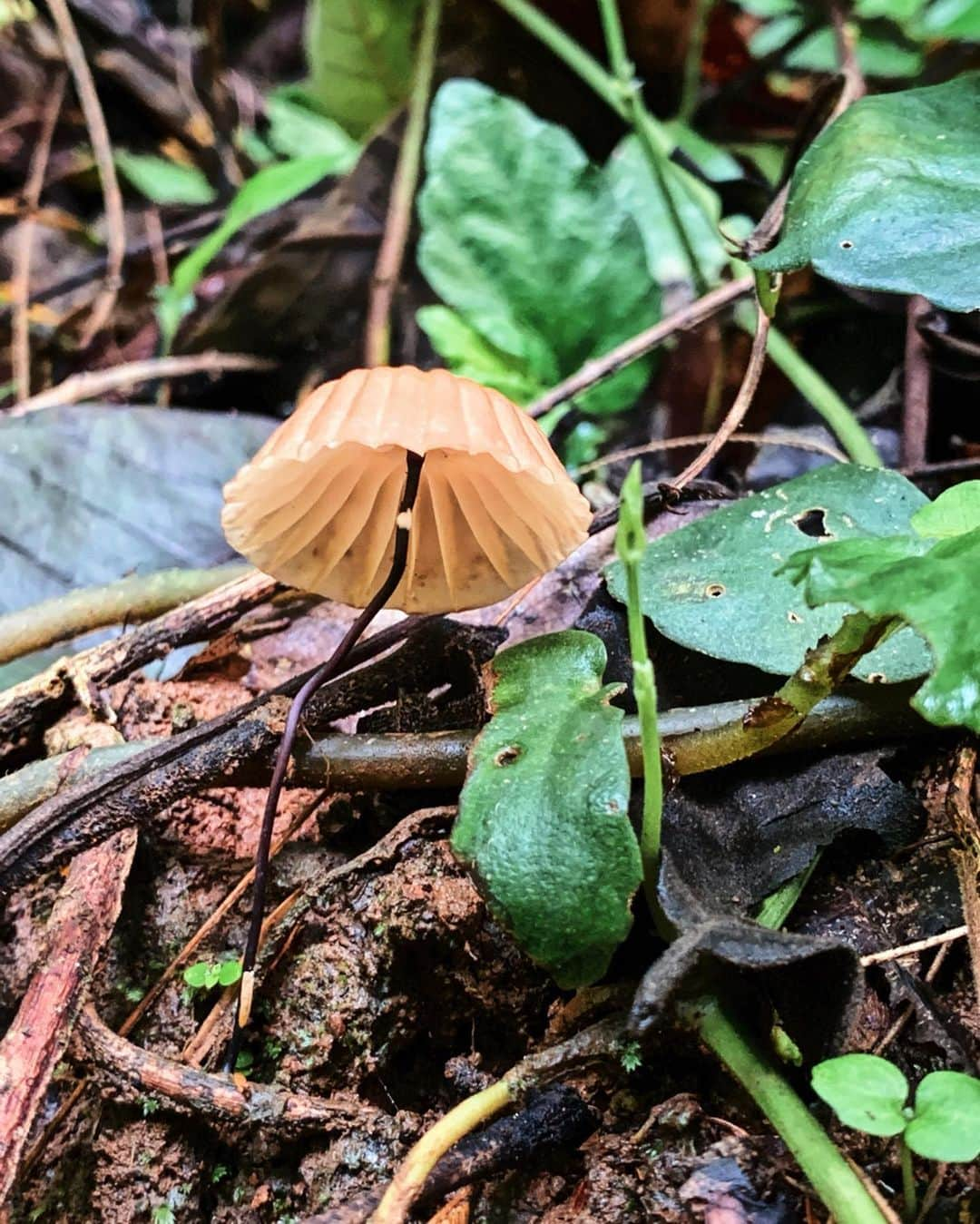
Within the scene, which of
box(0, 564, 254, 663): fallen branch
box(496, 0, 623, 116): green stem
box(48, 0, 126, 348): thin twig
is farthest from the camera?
box(48, 0, 126, 348): thin twig

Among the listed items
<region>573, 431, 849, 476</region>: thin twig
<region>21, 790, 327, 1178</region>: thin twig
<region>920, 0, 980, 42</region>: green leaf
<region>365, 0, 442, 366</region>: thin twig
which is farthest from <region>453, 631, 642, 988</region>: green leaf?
<region>920, 0, 980, 42</region>: green leaf

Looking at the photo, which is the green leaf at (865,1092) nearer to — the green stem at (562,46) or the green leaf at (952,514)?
the green leaf at (952,514)

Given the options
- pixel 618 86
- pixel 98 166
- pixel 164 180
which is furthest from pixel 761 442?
pixel 98 166

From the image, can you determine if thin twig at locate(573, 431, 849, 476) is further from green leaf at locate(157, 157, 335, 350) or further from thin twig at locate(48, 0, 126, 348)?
thin twig at locate(48, 0, 126, 348)

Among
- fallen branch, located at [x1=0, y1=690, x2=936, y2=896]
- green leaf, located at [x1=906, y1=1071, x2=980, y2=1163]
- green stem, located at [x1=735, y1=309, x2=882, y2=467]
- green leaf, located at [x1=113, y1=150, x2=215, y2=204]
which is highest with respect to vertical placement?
green leaf, located at [x1=113, y1=150, x2=215, y2=204]

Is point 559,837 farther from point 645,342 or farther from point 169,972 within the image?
point 645,342

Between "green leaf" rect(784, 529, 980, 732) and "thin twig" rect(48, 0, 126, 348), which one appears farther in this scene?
"thin twig" rect(48, 0, 126, 348)
